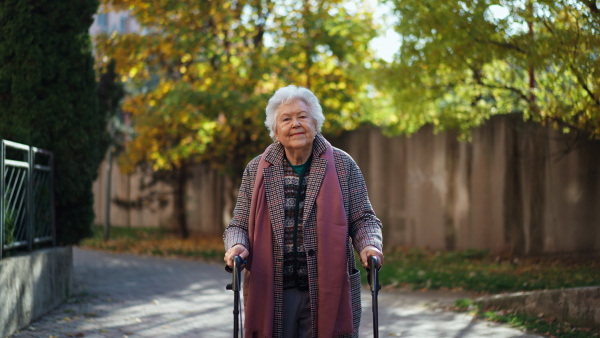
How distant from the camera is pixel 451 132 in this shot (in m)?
15.2

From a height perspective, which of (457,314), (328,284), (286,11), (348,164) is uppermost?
(286,11)

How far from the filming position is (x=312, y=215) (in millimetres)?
4254

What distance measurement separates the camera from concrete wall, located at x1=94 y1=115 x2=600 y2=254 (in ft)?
40.8

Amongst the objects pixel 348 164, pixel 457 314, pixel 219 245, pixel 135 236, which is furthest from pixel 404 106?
pixel 135 236

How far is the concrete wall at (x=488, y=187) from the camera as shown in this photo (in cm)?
1242

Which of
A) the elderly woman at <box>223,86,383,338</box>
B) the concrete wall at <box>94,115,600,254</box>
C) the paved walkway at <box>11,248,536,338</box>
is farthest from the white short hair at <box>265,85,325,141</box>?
the concrete wall at <box>94,115,600,254</box>

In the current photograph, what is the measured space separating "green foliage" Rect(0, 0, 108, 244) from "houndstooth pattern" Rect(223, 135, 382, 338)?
549 centimetres

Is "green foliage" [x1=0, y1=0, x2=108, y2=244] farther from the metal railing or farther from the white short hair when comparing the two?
the white short hair

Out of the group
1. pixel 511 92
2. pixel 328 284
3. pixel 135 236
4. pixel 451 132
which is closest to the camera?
pixel 328 284

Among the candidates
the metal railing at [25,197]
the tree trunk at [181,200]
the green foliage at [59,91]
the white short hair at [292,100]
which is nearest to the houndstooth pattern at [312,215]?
the white short hair at [292,100]

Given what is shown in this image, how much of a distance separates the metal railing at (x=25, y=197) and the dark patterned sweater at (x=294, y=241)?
4.02 m

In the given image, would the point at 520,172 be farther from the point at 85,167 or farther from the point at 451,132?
the point at 85,167

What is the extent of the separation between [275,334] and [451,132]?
37.5 feet

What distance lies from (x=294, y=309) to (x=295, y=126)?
0.94 meters
